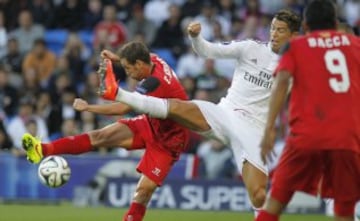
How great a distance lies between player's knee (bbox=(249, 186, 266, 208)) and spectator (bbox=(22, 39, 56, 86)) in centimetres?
1066

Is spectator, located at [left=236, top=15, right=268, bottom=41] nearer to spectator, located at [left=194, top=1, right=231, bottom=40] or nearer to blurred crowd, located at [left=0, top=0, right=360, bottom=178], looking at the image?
blurred crowd, located at [left=0, top=0, right=360, bottom=178]

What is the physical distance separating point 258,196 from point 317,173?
1997mm

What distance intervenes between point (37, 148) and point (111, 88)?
64.7 inches

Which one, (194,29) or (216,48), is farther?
(216,48)

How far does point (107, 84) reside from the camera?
10.2 metres

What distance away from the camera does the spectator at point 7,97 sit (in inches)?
802

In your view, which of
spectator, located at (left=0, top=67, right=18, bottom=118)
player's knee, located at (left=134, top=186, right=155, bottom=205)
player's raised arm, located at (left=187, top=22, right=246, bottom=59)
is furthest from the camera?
spectator, located at (left=0, top=67, right=18, bottom=118)

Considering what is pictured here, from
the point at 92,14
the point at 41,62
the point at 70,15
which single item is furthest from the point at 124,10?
the point at 41,62

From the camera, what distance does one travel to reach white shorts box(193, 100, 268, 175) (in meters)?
11.0

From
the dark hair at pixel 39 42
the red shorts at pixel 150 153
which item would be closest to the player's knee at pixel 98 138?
the red shorts at pixel 150 153

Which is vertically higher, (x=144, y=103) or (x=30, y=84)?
(x=144, y=103)

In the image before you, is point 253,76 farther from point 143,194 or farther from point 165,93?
point 143,194

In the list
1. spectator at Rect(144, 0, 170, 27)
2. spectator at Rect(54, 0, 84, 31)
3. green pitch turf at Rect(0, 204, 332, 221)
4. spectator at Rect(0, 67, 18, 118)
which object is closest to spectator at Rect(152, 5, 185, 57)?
spectator at Rect(144, 0, 170, 27)

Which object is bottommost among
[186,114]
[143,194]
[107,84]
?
[143,194]
